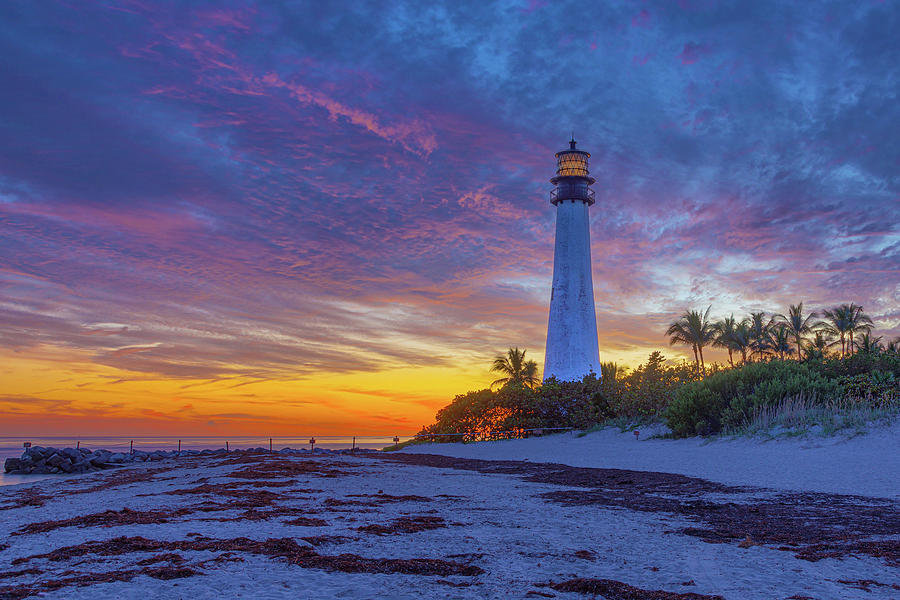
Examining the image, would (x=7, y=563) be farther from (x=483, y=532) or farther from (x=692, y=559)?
(x=692, y=559)

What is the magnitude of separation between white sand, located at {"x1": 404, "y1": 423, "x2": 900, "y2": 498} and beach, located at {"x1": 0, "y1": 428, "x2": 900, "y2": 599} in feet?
0.75

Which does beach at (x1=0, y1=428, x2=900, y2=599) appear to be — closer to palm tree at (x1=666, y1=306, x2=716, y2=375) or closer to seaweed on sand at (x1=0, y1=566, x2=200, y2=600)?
seaweed on sand at (x1=0, y1=566, x2=200, y2=600)

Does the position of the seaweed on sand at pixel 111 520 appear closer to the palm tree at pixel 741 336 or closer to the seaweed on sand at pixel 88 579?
the seaweed on sand at pixel 88 579

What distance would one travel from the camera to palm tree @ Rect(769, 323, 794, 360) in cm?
5938

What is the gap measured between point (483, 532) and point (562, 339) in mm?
32115

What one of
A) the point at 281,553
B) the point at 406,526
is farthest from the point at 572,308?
the point at 281,553

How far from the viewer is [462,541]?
17.3ft

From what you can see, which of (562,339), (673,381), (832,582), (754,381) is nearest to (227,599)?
(832,582)

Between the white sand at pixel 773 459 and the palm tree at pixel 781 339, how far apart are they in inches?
1772

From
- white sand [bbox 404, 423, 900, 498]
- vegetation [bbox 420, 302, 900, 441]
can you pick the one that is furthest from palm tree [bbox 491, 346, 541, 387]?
white sand [bbox 404, 423, 900, 498]

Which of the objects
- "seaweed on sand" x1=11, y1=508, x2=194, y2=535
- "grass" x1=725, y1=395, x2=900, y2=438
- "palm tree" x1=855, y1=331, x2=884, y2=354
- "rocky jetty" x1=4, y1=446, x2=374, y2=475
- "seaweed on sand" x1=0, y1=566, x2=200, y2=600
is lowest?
"rocky jetty" x1=4, y1=446, x2=374, y2=475

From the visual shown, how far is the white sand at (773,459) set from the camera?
10.2 metres

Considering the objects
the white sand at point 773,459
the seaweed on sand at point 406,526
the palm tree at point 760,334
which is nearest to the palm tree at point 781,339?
the palm tree at point 760,334

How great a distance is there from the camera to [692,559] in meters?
4.63
